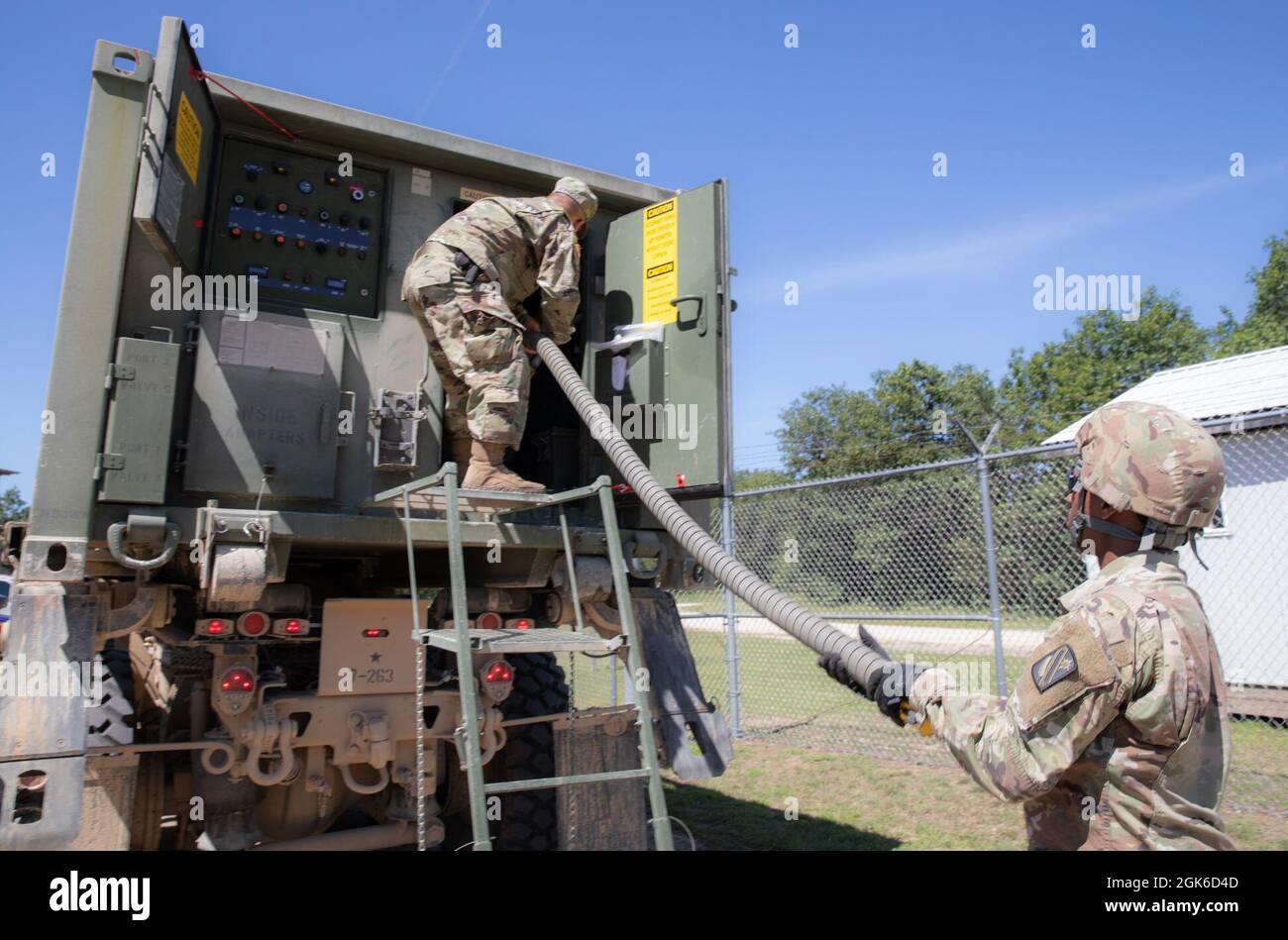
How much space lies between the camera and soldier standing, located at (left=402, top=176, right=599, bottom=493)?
3.85 metres

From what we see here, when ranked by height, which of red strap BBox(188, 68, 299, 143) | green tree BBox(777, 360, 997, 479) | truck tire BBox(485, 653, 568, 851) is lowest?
truck tire BBox(485, 653, 568, 851)

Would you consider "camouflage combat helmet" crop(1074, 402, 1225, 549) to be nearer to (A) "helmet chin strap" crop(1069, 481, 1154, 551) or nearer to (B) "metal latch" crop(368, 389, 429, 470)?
(A) "helmet chin strap" crop(1069, 481, 1154, 551)

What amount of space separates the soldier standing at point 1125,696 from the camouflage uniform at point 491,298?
224 centimetres

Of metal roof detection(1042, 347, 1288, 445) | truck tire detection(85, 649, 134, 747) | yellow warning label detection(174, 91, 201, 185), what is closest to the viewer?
yellow warning label detection(174, 91, 201, 185)

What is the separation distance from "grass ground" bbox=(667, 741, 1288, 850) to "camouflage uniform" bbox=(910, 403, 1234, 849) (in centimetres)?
297

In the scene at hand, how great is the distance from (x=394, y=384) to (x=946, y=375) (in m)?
33.6

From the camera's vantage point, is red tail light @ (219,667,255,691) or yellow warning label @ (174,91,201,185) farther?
red tail light @ (219,667,255,691)

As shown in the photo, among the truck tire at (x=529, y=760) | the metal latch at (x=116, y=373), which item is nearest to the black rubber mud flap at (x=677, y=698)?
the truck tire at (x=529, y=760)

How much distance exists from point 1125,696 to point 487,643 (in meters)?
1.87

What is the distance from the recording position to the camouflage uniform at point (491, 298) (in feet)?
12.7

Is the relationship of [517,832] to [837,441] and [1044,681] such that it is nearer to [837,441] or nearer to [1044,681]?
[1044,681]

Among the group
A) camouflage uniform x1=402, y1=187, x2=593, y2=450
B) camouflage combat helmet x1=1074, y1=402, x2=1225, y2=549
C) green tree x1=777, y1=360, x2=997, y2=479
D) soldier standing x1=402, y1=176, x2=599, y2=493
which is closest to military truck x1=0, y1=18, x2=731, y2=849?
soldier standing x1=402, y1=176, x2=599, y2=493

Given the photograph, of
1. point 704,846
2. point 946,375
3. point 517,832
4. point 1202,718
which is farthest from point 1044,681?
point 946,375

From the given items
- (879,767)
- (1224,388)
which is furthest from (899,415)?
(879,767)
